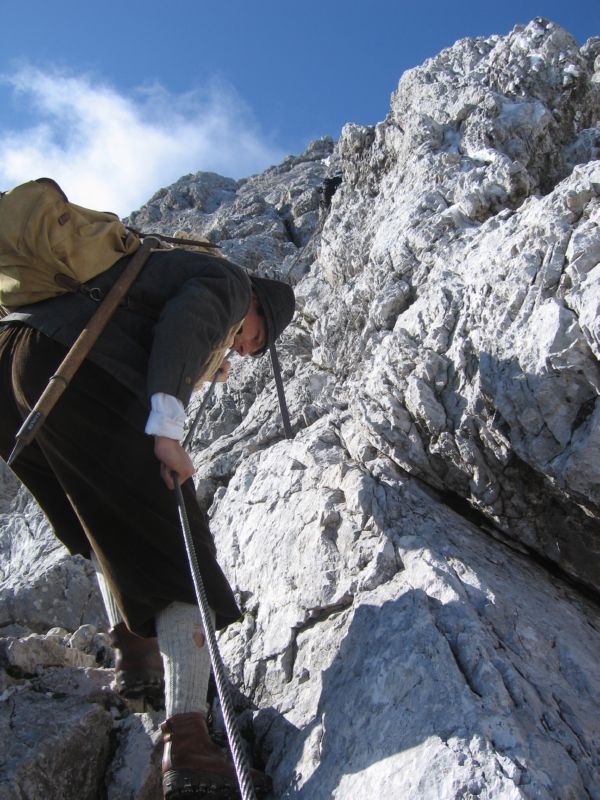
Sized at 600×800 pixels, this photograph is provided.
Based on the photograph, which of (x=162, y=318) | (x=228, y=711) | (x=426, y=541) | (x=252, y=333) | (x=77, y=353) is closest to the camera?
(x=228, y=711)

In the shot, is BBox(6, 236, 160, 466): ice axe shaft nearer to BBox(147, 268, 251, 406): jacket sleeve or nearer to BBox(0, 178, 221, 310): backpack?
BBox(0, 178, 221, 310): backpack

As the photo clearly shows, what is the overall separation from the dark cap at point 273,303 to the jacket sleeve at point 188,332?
30.3 inches

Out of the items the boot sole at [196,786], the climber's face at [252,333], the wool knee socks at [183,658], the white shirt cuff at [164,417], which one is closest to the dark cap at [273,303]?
the climber's face at [252,333]

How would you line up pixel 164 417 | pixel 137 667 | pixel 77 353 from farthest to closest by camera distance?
pixel 137 667, pixel 77 353, pixel 164 417

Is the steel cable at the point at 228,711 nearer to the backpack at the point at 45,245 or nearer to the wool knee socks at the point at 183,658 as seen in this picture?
the wool knee socks at the point at 183,658

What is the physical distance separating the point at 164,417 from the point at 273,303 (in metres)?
1.59

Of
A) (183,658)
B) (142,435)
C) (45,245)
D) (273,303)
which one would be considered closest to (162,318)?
(142,435)

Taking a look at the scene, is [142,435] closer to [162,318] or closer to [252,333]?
[162,318]

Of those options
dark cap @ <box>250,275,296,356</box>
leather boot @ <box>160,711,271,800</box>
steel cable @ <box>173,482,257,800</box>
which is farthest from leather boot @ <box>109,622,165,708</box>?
dark cap @ <box>250,275,296,356</box>

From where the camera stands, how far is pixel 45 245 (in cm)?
363

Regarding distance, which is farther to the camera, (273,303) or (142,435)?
(273,303)

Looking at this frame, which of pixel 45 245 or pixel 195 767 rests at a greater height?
pixel 45 245

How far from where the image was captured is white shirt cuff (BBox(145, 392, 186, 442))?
3359 millimetres

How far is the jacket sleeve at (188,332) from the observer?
3.44 m
